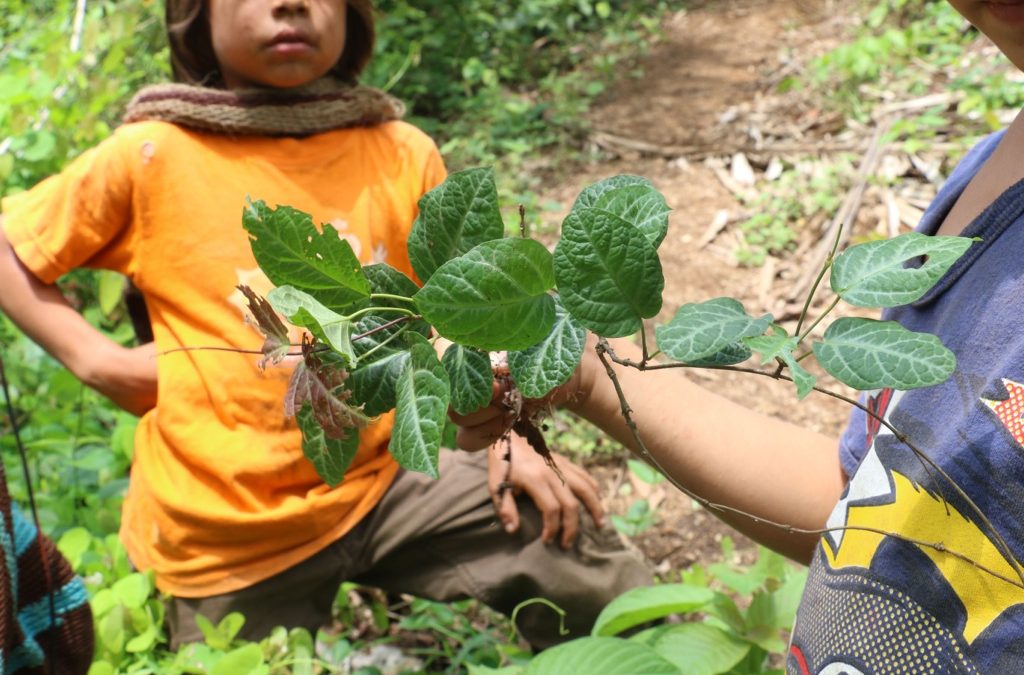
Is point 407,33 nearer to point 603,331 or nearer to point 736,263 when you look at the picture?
point 736,263

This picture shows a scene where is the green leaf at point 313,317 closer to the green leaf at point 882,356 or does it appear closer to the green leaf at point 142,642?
the green leaf at point 882,356

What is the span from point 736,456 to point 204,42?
118 centimetres

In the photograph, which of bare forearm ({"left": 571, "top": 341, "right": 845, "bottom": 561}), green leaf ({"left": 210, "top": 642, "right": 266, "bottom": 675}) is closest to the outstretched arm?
bare forearm ({"left": 571, "top": 341, "right": 845, "bottom": 561})

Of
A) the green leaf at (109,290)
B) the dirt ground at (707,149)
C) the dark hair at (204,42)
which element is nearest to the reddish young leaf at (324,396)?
the dark hair at (204,42)

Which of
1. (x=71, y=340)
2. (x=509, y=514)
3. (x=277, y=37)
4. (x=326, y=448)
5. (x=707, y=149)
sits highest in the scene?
(x=277, y=37)

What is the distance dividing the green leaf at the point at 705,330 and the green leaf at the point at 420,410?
16 centimetres

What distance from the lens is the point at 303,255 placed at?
61 cm

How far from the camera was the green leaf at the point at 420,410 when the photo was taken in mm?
588

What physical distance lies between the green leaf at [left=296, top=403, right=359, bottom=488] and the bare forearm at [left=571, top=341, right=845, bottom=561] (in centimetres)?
33

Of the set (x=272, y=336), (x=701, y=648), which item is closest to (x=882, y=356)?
(x=272, y=336)

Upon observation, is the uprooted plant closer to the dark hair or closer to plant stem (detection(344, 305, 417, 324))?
plant stem (detection(344, 305, 417, 324))

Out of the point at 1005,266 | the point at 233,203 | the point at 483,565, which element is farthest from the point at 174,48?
the point at 1005,266

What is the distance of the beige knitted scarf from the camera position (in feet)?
4.74

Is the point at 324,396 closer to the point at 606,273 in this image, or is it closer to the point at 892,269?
the point at 606,273
